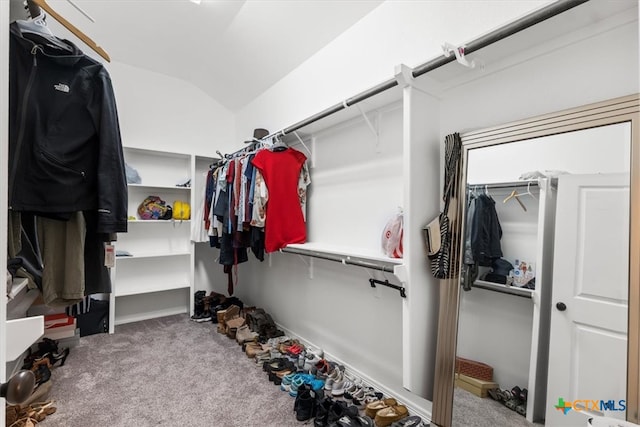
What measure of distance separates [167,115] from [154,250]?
1.66 metres

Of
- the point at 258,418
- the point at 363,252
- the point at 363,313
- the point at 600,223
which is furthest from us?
the point at 363,313

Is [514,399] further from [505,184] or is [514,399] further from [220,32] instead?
Result: [220,32]

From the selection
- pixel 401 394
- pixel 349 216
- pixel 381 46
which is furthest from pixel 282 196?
pixel 401 394

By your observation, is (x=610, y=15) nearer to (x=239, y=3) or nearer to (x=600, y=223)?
(x=600, y=223)

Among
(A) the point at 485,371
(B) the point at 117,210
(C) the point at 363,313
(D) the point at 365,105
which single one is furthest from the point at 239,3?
(A) the point at 485,371

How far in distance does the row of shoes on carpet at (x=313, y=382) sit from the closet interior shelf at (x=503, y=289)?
0.87 metres

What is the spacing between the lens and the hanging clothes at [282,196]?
8.26ft

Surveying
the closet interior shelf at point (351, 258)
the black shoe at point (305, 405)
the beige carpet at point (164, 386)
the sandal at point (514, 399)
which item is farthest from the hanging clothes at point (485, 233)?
the beige carpet at point (164, 386)

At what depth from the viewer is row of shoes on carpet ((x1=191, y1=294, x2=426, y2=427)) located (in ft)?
5.85

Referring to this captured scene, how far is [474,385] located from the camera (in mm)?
1407

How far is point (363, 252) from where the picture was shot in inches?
80.7

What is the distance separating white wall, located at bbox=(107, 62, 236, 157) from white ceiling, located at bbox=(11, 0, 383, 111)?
6.4 inches

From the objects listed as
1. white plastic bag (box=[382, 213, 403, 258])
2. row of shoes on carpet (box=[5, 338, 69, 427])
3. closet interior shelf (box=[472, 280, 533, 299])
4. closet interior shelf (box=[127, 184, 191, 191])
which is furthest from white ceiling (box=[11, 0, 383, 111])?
row of shoes on carpet (box=[5, 338, 69, 427])

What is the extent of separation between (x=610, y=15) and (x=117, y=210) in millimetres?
1962
